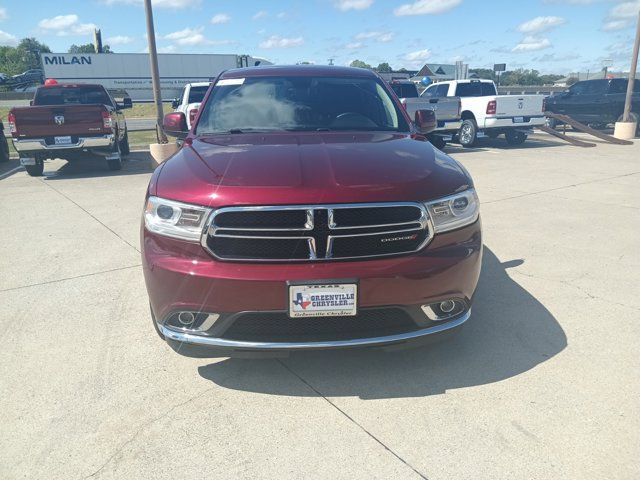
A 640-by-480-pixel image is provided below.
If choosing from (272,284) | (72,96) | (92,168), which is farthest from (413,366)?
(72,96)

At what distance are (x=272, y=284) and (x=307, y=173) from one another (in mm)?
636

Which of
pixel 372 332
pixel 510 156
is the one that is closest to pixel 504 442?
pixel 372 332

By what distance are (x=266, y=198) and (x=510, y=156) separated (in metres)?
11.9

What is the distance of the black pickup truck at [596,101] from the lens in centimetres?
1766

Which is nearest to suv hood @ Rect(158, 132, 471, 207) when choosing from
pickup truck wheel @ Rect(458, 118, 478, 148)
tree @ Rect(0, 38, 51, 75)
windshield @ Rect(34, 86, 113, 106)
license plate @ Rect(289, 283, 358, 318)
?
license plate @ Rect(289, 283, 358, 318)

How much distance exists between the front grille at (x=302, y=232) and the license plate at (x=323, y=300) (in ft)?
0.52

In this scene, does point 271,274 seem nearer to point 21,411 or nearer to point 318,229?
point 318,229

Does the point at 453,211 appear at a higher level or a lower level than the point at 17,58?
lower

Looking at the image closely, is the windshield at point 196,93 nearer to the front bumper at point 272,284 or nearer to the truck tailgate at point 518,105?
the truck tailgate at point 518,105

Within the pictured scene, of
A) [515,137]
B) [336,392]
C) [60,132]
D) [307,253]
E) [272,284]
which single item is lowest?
[336,392]

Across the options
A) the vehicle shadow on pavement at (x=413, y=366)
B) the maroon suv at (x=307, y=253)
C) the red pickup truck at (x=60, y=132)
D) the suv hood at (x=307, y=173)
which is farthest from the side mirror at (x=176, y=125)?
the red pickup truck at (x=60, y=132)

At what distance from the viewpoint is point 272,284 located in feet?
7.91

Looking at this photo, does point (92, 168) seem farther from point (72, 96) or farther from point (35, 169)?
point (72, 96)

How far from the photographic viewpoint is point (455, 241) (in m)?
2.69
